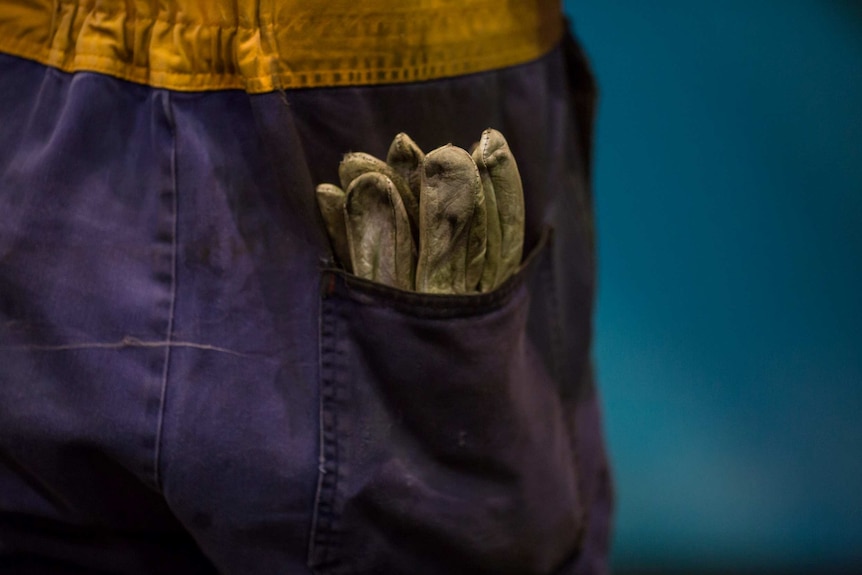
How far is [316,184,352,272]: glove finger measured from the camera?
0.54 meters

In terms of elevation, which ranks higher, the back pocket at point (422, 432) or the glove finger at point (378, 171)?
the glove finger at point (378, 171)

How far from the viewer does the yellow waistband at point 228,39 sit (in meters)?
0.52

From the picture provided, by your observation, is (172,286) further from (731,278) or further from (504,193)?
(731,278)

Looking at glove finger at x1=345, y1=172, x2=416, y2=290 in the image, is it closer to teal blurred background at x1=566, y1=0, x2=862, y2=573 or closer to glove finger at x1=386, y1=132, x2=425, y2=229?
glove finger at x1=386, y1=132, x2=425, y2=229

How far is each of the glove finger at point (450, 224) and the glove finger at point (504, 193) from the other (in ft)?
0.07

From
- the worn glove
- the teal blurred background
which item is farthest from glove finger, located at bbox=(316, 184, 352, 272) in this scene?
the teal blurred background

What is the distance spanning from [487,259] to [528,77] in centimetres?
18

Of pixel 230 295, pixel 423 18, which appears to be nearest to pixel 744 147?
pixel 423 18

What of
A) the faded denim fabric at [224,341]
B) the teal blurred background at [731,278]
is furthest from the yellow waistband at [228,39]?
the teal blurred background at [731,278]

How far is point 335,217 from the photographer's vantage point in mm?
543

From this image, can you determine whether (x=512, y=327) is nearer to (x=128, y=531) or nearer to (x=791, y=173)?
(x=128, y=531)

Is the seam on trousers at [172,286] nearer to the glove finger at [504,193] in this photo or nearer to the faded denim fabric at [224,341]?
the faded denim fabric at [224,341]

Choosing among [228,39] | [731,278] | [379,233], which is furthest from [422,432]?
[731,278]

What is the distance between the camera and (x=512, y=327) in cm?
56
